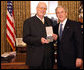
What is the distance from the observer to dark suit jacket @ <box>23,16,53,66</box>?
2439 millimetres

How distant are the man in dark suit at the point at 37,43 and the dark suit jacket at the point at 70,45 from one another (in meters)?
0.19

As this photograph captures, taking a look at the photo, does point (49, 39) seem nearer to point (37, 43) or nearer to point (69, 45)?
point (37, 43)

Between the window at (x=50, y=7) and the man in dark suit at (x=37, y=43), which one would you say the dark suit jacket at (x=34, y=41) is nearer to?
the man in dark suit at (x=37, y=43)

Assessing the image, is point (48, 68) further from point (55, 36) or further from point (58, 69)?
point (55, 36)

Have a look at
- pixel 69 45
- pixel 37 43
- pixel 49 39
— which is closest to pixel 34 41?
pixel 37 43

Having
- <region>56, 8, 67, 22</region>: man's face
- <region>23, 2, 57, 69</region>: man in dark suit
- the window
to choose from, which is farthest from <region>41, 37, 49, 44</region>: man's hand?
the window

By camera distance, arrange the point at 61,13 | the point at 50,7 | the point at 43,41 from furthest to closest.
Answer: the point at 50,7 < the point at 61,13 < the point at 43,41

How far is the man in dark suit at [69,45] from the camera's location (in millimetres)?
2398

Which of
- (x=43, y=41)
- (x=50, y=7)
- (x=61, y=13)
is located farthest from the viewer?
(x=50, y=7)

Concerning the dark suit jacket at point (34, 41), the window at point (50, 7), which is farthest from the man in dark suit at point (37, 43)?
the window at point (50, 7)

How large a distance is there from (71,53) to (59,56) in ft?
0.66

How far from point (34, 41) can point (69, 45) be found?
1.76 ft

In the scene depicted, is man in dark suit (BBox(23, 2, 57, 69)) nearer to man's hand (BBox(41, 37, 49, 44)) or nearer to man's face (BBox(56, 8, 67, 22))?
man's hand (BBox(41, 37, 49, 44))

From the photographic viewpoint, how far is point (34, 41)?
2.41m
